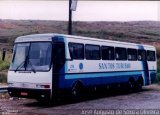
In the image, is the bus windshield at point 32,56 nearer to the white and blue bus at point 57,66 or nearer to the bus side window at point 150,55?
the white and blue bus at point 57,66

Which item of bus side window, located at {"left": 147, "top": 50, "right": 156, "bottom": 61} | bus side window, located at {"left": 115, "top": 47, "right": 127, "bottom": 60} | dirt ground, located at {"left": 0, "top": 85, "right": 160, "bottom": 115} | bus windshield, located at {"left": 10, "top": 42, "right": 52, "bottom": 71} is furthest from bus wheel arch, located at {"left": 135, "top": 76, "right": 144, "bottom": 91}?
bus windshield, located at {"left": 10, "top": 42, "right": 52, "bottom": 71}

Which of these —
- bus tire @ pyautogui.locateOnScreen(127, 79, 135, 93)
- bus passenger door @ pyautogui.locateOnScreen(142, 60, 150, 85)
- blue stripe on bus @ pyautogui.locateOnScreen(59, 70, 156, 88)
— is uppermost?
bus passenger door @ pyautogui.locateOnScreen(142, 60, 150, 85)

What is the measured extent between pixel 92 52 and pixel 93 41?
59 centimetres

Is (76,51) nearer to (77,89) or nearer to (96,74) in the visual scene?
(77,89)

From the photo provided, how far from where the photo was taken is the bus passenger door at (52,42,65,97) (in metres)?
16.9

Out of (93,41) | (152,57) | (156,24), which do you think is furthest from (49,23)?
(93,41)

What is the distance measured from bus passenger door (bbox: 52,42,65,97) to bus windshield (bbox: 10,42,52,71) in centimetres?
25

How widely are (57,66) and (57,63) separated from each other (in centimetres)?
12

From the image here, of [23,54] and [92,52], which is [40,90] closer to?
[23,54]

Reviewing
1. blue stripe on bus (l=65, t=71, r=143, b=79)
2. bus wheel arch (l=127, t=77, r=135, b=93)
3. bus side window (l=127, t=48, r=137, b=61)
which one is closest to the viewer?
blue stripe on bus (l=65, t=71, r=143, b=79)

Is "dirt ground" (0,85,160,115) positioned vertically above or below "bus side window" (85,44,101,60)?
below

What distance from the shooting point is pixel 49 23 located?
214 ft

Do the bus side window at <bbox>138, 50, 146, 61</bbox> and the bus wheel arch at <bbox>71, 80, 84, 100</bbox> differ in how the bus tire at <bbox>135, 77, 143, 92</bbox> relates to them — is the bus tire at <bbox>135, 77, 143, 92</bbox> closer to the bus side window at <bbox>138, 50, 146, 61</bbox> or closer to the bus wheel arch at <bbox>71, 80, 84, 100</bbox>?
the bus side window at <bbox>138, 50, 146, 61</bbox>

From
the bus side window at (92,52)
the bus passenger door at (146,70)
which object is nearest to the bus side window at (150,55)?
the bus passenger door at (146,70)
